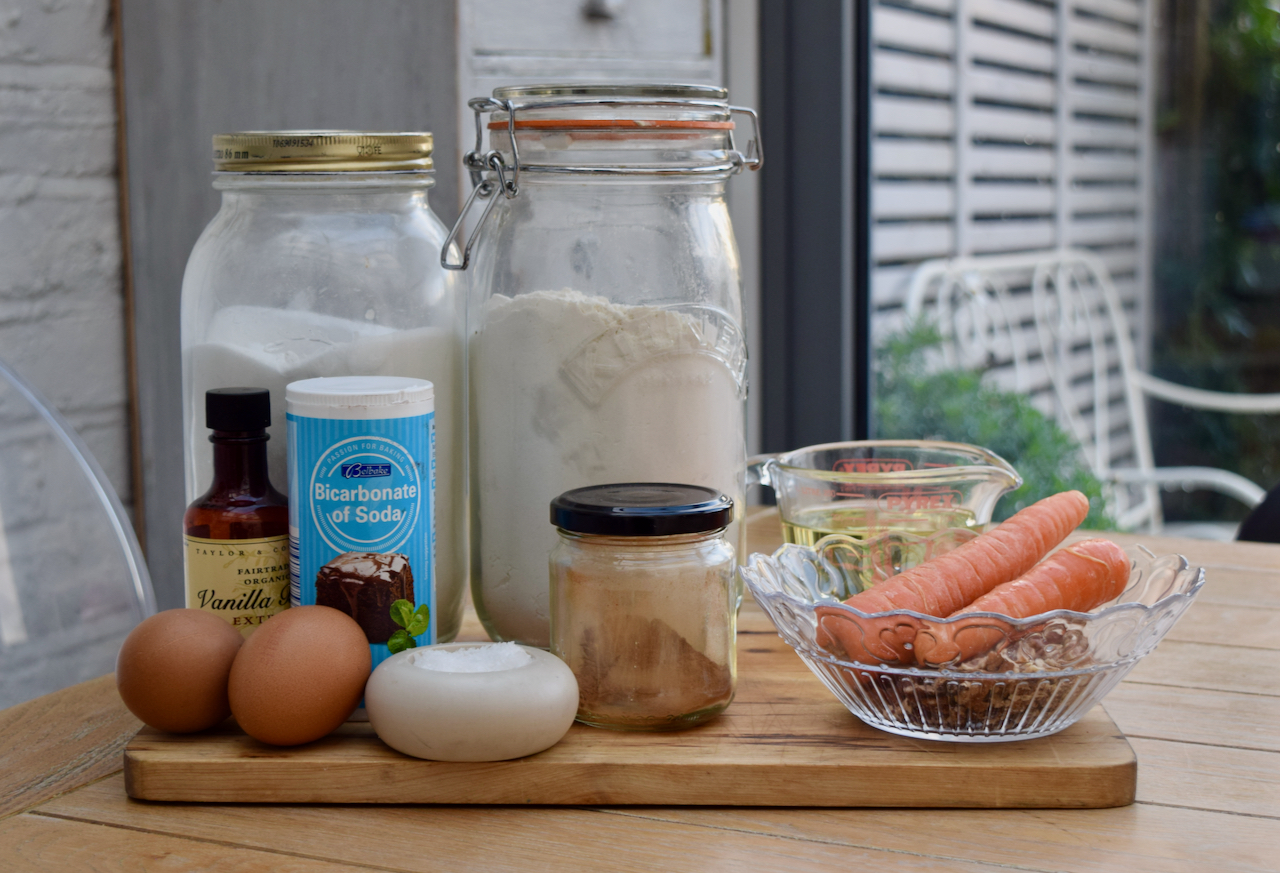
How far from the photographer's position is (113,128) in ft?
4.17

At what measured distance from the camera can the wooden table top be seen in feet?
1.67

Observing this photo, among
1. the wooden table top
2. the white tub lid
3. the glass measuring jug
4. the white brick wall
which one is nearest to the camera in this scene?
the wooden table top

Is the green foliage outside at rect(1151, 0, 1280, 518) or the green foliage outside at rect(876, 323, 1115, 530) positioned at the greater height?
the green foliage outside at rect(1151, 0, 1280, 518)

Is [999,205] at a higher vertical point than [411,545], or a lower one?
higher

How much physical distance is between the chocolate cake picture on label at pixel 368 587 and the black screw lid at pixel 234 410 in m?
0.09

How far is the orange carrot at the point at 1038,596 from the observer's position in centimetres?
58

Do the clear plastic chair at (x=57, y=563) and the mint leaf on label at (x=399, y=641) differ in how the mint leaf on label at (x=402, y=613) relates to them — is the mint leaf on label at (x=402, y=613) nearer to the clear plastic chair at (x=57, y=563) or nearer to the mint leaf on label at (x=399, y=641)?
the mint leaf on label at (x=399, y=641)

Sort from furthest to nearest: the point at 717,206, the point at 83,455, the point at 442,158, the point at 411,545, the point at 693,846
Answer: the point at 442,158 < the point at 83,455 < the point at 717,206 < the point at 411,545 < the point at 693,846

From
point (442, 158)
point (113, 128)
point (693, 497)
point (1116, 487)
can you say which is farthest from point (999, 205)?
point (693, 497)

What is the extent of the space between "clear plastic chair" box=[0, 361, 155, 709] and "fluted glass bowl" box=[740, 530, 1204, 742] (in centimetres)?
51

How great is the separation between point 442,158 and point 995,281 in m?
1.31

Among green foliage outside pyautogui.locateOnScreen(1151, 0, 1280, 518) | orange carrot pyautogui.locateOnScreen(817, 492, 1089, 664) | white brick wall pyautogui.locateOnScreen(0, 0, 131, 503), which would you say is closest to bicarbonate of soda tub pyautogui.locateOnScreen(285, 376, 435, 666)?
orange carrot pyautogui.locateOnScreen(817, 492, 1089, 664)

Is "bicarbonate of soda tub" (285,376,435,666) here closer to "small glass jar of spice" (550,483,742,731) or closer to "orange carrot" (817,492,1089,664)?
"small glass jar of spice" (550,483,742,731)

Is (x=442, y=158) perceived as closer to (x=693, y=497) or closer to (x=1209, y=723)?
(x=693, y=497)
